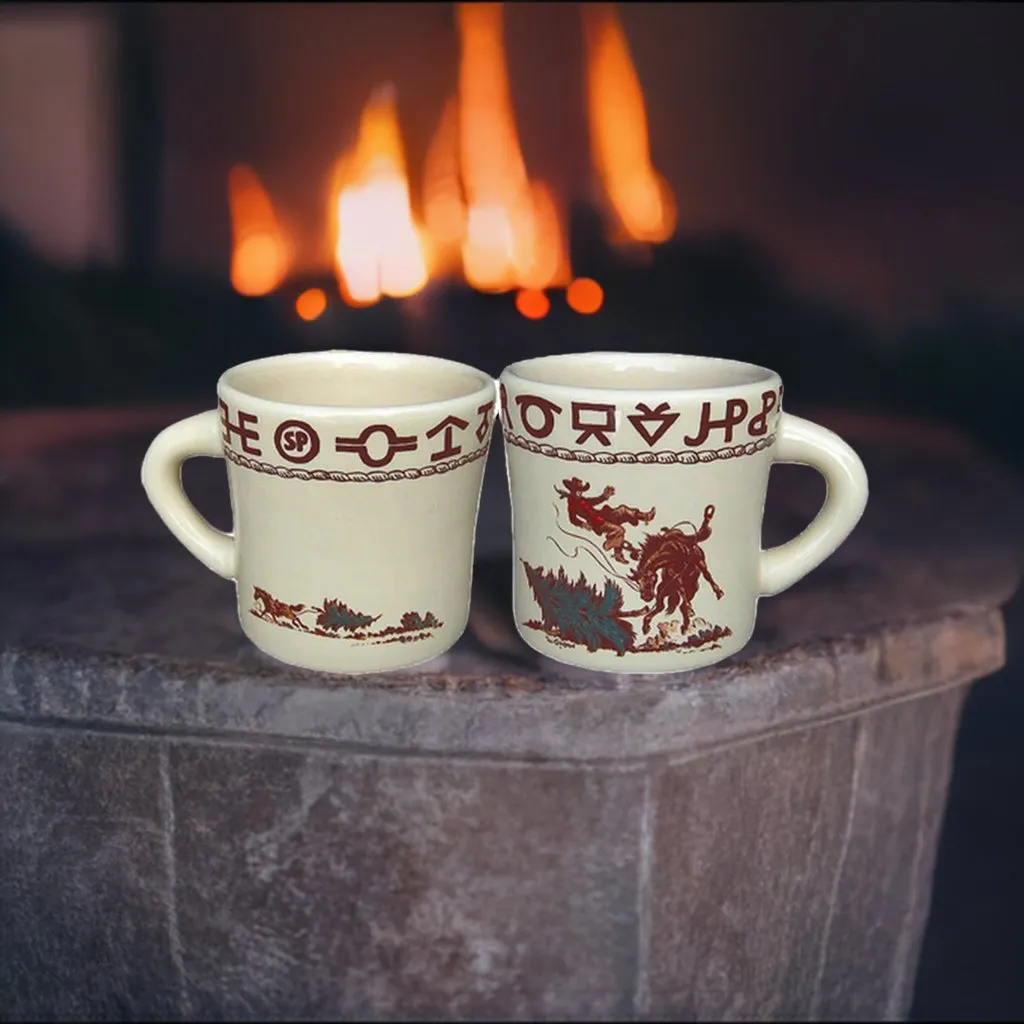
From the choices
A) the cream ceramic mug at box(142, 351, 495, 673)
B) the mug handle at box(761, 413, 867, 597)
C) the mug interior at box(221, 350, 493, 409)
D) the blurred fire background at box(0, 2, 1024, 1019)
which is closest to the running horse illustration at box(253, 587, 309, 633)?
the cream ceramic mug at box(142, 351, 495, 673)

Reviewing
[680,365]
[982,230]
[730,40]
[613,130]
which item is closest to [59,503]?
[680,365]

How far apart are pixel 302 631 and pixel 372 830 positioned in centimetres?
12

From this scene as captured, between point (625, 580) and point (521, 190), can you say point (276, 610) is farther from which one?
point (521, 190)

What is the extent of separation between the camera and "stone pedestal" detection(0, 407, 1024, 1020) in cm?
60

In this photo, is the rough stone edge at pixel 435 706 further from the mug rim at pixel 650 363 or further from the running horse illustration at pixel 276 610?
the mug rim at pixel 650 363

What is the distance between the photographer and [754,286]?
1211 millimetres

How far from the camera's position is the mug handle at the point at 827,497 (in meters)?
0.61

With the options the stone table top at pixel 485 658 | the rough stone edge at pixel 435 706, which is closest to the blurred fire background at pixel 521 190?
the stone table top at pixel 485 658

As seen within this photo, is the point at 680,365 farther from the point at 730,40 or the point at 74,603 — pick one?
the point at 730,40

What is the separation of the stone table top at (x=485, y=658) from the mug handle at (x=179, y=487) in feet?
0.18

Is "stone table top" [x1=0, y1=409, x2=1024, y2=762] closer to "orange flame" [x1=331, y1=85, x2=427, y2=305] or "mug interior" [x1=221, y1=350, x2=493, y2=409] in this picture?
"mug interior" [x1=221, y1=350, x2=493, y2=409]

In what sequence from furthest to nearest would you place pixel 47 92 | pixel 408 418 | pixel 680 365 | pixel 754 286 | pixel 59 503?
pixel 754 286 < pixel 47 92 < pixel 59 503 < pixel 680 365 < pixel 408 418

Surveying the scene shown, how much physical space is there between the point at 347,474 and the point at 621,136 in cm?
74

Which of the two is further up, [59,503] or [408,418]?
[408,418]
